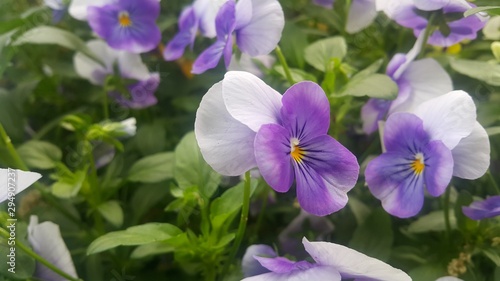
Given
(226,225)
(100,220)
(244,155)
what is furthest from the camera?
(100,220)

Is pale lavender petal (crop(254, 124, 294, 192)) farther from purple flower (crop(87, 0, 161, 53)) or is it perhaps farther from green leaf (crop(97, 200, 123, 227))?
purple flower (crop(87, 0, 161, 53))

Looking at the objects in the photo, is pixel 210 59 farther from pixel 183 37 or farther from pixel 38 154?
pixel 38 154

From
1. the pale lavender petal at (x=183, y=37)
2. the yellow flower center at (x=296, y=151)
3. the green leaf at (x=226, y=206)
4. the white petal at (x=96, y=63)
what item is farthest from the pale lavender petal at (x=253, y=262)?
the white petal at (x=96, y=63)

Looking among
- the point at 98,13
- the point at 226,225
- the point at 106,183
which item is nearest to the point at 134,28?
the point at 98,13

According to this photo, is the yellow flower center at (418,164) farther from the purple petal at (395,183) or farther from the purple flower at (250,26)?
the purple flower at (250,26)

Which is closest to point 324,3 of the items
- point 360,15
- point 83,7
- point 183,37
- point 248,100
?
point 360,15

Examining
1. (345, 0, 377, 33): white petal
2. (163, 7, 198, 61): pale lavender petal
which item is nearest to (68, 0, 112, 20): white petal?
(163, 7, 198, 61): pale lavender petal

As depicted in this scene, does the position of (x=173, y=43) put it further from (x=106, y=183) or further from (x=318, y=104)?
(x=318, y=104)
